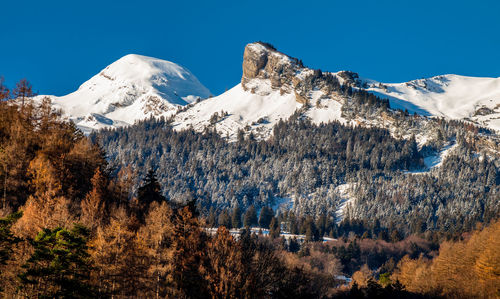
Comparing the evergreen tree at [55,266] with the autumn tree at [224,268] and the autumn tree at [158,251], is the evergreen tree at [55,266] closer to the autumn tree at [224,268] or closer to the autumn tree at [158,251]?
the autumn tree at [158,251]

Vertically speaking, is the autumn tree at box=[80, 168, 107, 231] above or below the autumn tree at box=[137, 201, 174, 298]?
above

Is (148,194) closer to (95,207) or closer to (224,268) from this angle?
(95,207)

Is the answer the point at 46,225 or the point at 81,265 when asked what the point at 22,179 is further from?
the point at 81,265

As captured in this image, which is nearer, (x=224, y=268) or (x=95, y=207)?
(x=224, y=268)

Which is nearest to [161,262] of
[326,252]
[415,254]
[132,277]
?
[132,277]

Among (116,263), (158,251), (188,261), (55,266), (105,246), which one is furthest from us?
(188,261)

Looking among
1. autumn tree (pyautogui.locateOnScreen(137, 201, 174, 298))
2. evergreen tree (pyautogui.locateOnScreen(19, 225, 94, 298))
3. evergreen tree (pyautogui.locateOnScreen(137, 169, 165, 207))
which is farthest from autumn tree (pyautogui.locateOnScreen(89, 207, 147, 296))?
evergreen tree (pyautogui.locateOnScreen(137, 169, 165, 207))

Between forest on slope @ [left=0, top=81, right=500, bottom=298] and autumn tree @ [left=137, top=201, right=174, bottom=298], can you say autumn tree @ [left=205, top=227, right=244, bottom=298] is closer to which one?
forest on slope @ [left=0, top=81, right=500, bottom=298]

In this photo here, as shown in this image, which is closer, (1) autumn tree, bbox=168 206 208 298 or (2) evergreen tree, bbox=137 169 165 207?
(1) autumn tree, bbox=168 206 208 298

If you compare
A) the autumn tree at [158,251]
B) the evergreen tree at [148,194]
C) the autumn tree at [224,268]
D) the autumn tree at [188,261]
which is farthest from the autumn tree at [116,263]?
the evergreen tree at [148,194]

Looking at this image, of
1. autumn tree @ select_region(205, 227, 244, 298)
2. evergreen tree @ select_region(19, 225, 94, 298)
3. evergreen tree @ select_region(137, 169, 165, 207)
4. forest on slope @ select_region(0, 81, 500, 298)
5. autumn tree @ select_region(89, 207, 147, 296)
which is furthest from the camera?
evergreen tree @ select_region(137, 169, 165, 207)

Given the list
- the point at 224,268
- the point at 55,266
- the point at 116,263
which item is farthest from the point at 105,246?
the point at 224,268

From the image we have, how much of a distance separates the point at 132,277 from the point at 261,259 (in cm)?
1973

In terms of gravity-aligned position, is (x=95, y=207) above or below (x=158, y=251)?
above
